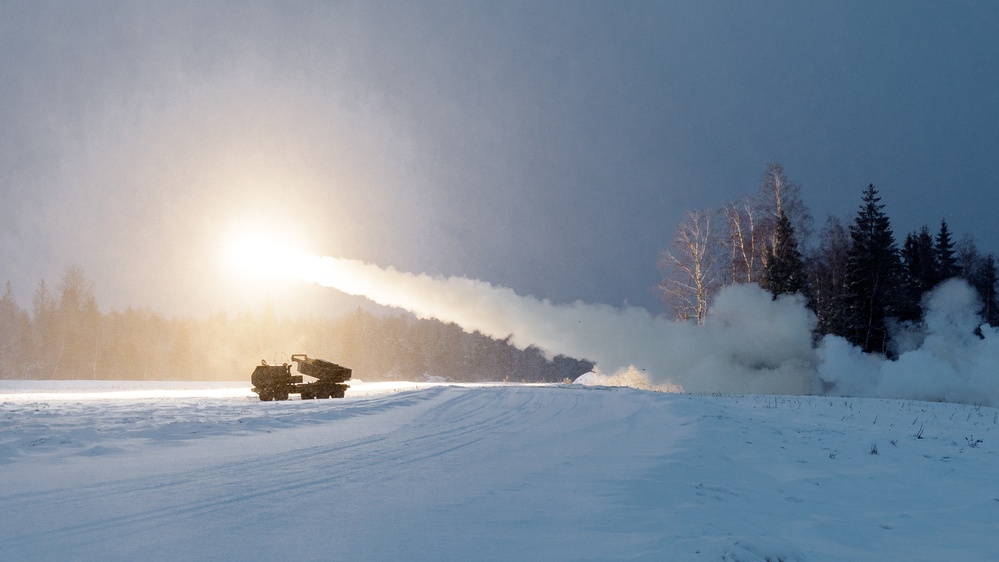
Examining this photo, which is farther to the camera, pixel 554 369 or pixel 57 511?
pixel 554 369

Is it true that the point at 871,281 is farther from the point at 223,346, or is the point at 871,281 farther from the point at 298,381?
the point at 223,346

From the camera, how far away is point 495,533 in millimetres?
5410

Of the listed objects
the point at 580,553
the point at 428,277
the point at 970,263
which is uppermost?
the point at 970,263

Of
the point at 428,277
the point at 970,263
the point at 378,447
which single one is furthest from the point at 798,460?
the point at 970,263

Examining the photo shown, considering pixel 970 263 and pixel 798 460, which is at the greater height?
pixel 970 263

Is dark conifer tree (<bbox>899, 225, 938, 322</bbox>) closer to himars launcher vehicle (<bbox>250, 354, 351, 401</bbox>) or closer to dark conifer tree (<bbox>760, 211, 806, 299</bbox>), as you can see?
dark conifer tree (<bbox>760, 211, 806, 299</bbox>)

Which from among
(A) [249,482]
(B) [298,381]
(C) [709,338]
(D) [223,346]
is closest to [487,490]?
(A) [249,482]

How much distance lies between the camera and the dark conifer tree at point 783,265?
37000 millimetres

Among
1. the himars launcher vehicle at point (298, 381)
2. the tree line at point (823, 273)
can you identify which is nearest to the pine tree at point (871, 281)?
the tree line at point (823, 273)

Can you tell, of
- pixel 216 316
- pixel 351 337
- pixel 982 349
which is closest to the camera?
pixel 982 349

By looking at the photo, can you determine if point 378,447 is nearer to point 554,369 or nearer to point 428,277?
point 428,277

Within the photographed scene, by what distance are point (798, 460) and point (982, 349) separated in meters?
27.5

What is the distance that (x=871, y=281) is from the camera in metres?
38.5

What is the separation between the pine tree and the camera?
38031 millimetres
